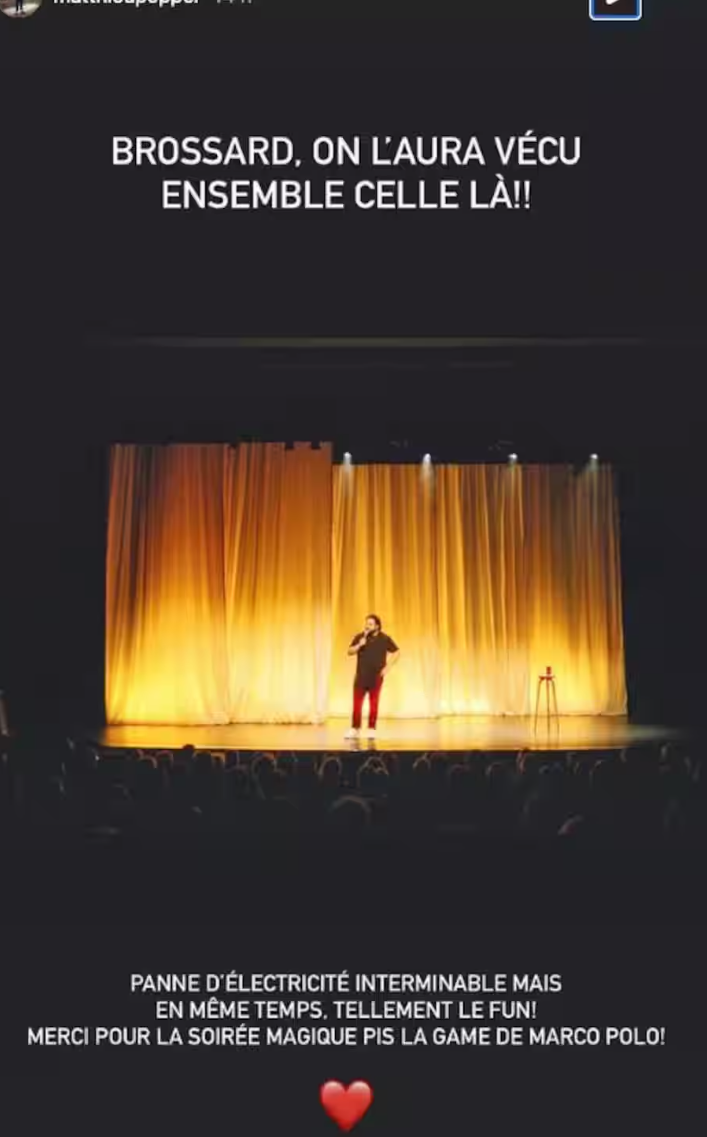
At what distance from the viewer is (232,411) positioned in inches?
302

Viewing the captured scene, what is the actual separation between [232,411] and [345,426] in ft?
2.42

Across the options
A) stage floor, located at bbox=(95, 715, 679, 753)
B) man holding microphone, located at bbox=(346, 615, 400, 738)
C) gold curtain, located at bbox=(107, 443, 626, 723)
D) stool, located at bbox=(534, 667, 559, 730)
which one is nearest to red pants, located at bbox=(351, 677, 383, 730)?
man holding microphone, located at bbox=(346, 615, 400, 738)

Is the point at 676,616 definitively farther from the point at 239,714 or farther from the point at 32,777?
the point at 32,777

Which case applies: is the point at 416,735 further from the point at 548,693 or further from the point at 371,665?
the point at 548,693

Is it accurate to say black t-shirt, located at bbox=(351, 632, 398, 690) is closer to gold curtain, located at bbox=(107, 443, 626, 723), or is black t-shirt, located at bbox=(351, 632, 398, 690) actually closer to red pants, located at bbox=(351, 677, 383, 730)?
red pants, located at bbox=(351, 677, 383, 730)

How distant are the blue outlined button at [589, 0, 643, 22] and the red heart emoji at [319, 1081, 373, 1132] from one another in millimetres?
1826

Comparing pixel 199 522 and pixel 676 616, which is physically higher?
pixel 199 522

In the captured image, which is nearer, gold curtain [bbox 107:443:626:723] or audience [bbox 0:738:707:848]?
audience [bbox 0:738:707:848]

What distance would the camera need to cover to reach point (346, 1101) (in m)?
2.15

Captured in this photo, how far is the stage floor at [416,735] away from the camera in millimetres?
8062

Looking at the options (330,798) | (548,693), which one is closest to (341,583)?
(548,693)

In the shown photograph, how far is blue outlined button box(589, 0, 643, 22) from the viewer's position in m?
2.61

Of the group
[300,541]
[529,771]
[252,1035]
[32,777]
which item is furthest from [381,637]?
[252,1035]

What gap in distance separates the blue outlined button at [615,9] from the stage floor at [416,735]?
17.4 feet
